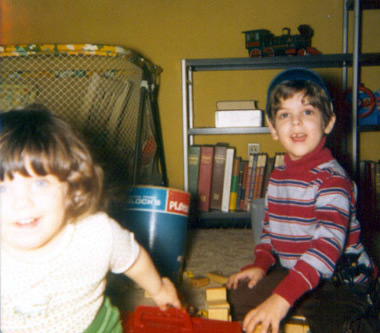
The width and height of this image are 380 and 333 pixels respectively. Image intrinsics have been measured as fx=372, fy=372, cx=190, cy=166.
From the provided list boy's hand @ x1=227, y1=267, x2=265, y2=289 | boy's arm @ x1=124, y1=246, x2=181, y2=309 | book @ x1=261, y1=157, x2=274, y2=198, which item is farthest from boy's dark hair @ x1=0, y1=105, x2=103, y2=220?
book @ x1=261, y1=157, x2=274, y2=198

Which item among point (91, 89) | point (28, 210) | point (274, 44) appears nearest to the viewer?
point (28, 210)

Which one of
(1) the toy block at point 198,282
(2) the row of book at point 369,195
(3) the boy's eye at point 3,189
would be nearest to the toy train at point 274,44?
(2) the row of book at point 369,195

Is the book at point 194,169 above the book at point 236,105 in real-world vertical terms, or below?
below

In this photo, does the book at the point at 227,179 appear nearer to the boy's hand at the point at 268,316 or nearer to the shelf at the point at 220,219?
the shelf at the point at 220,219

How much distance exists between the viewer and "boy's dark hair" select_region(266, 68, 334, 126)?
87cm

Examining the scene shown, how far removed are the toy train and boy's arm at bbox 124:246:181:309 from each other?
1.28 meters

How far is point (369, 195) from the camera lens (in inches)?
67.1

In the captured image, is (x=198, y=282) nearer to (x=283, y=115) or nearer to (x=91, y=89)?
(x=283, y=115)

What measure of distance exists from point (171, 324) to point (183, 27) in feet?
5.17

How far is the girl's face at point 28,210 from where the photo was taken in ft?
1.58

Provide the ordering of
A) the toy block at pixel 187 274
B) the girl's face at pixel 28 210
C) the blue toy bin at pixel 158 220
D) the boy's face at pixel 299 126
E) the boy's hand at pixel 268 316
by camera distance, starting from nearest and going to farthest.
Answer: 1. the girl's face at pixel 28 210
2. the boy's hand at pixel 268 316
3. the boy's face at pixel 299 126
4. the blue toy bin at pixel 158 220
5. the toy block at pixel 187 274

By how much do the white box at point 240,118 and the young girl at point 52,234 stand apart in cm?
112

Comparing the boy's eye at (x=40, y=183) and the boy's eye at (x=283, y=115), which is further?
the boy's eye at (x=283, y=115)

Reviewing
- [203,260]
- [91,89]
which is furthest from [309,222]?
[91,89]
